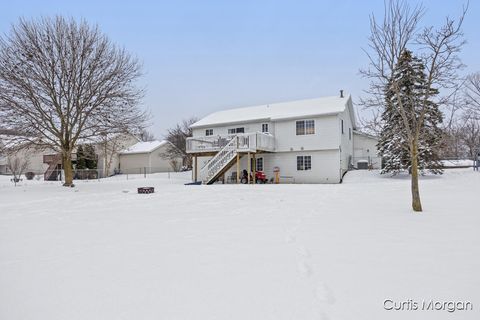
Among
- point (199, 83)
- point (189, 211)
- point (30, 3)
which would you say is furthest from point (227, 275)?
point (199, 83)

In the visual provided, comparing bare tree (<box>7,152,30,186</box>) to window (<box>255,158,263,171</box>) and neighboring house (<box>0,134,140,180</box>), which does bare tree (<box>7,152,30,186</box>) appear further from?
window (<box>255,158,263,171</box>)

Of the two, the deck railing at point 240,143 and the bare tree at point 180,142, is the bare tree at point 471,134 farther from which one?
the bare tree at point 180,142

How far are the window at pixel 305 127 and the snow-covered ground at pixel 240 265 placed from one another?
14275mm

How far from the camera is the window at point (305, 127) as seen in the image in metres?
21.9

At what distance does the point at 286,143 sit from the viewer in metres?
22.6

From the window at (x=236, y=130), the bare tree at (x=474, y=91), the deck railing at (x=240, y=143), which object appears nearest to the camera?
the deck railing at (x=240, y=143)

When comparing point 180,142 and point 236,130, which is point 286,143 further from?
point 180,142

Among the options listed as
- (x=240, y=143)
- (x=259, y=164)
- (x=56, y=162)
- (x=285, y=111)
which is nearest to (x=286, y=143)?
(x=259, y=164)

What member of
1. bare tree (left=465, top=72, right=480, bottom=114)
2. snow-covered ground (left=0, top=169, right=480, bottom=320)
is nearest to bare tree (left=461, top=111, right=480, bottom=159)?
bare tree (left=465, top=72, right=480, bottom=114)

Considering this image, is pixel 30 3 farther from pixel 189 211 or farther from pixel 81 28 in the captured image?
pixel 189 211

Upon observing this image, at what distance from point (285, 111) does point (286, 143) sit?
2.91 meters

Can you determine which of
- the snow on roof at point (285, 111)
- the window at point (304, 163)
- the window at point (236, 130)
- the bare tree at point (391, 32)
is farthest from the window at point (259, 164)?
the bare tree at point (391, 32)

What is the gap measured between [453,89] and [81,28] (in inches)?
747

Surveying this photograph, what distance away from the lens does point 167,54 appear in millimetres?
43344
